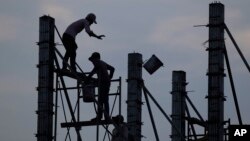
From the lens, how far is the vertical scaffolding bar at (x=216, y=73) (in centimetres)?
2884

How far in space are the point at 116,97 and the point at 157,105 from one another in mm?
5148

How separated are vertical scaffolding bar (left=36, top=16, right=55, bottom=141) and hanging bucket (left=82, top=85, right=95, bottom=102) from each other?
3.19 feet

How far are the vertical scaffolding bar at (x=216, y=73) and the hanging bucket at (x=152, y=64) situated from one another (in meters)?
Result: 2.42

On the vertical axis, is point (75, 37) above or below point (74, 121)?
above

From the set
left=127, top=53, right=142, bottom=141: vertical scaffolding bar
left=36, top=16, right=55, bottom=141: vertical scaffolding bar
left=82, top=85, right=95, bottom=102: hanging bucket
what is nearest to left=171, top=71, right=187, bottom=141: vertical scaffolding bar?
left=127, top=53, right=142, bottom=141: vertical scaffolding bar

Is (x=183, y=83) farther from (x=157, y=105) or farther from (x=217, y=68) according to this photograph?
(x=217, y=68)

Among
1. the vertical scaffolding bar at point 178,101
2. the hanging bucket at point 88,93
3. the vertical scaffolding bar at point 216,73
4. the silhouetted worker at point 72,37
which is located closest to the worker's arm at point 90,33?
the silhouetted worker at point 72,37

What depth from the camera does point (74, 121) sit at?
2697cm

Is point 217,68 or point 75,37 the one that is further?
point 217,68

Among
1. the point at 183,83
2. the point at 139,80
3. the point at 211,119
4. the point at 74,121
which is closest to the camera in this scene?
the point at 74,121

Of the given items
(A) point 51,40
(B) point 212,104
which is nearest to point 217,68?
(B) point 212,104

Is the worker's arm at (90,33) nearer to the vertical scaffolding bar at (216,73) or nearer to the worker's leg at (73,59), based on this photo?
the worker's leg at (73,59)

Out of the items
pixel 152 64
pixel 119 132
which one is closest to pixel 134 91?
pixel 152 64

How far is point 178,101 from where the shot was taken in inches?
1342
